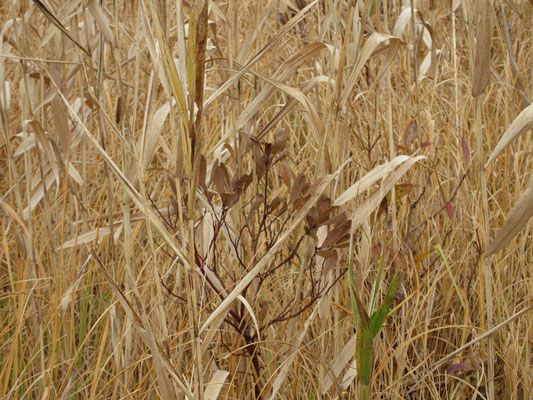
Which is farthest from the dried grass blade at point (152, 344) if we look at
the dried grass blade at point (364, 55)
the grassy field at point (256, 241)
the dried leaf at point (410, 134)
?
the dried leaf at point (410, 134)

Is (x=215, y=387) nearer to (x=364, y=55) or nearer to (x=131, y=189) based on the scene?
(x=131, y=189)

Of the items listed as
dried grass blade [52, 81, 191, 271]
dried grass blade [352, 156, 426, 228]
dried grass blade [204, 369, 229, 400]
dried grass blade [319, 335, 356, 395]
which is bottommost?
dried grass blade [319, 335, 356, 395]

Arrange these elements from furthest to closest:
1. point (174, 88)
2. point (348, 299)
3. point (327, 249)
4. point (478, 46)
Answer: point (348, 299) < point (327, 249) < point (478, 46) < point (174, 88)

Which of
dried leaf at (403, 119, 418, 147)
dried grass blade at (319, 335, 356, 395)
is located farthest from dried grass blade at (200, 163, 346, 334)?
dried leaf at (403, 119, 418, 147)

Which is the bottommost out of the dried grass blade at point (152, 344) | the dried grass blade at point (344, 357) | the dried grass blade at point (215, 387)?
the dried grass blade at point (344, 357)

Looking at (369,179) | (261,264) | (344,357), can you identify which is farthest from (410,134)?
(261,264)

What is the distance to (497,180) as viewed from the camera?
1.43 meters

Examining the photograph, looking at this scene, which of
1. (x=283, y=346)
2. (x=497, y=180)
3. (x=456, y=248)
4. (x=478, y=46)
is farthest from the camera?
(x=497, y=180)

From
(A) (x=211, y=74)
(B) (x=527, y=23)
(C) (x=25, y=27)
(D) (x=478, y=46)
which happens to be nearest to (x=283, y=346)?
(D) (x=478, y=46)

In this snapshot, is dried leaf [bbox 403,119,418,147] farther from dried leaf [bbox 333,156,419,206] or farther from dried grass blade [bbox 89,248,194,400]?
dried grass blade [bbox 89,248,194,400]

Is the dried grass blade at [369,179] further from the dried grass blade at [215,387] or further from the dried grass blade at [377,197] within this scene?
the dried grass blade at [215,387]

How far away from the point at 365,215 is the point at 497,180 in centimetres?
78

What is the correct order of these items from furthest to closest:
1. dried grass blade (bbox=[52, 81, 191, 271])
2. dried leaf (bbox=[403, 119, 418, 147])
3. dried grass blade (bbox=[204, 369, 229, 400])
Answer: dried leaf (bbox=[403, 119, 418, 147])
dried grass blade (bbox=[204, 369, 229, 400])
dried grass blade (bbox=[52, 81, 191, 271])

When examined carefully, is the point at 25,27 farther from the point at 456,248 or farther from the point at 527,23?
the point at 527,23
